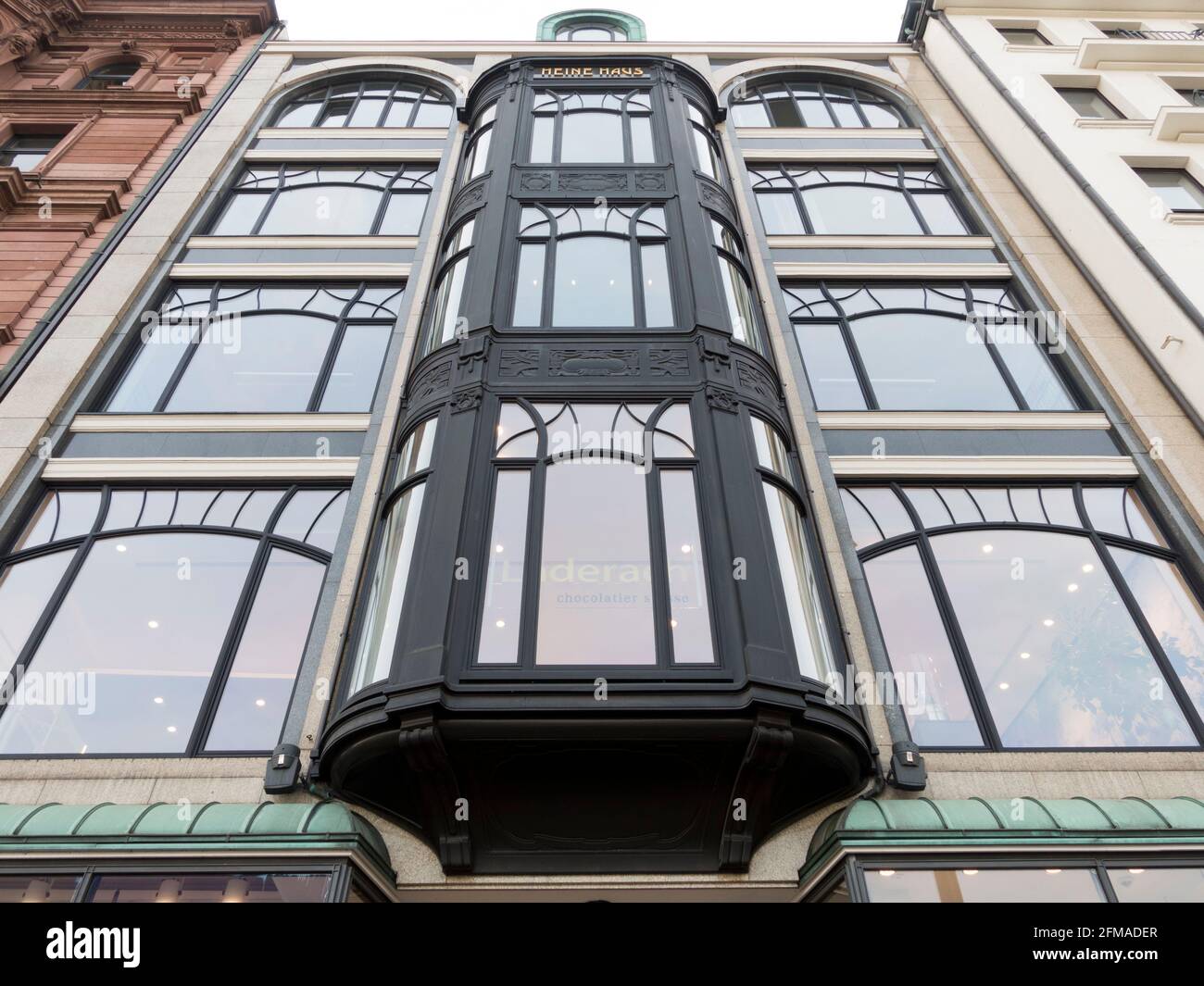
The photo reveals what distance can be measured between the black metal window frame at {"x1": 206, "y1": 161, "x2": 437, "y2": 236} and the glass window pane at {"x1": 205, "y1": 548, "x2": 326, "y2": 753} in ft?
29.6

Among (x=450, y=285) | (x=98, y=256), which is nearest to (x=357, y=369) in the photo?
(x=450, y=285)

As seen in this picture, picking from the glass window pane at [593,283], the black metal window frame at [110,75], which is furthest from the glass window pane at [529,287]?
the black metal window frame at [110,75]

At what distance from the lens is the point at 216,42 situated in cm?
2325

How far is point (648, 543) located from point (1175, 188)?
14573mm

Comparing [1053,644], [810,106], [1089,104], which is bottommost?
[1053,644]

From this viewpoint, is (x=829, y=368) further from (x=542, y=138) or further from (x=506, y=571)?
(x=542, y=138)

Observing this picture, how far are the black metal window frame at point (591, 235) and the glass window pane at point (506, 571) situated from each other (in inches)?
121

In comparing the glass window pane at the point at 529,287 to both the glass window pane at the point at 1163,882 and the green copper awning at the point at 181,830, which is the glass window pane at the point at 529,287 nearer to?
the green copper awning at the point at 181,830

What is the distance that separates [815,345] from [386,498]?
792cm

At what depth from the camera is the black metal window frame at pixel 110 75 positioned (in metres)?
22.1

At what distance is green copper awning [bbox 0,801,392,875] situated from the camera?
7148mm

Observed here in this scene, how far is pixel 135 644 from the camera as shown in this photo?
32.4 ft
